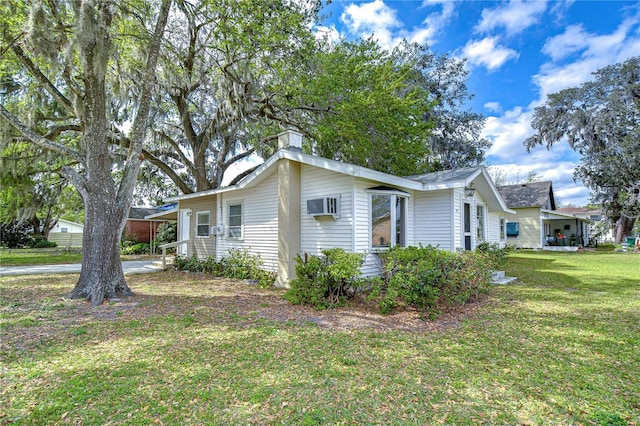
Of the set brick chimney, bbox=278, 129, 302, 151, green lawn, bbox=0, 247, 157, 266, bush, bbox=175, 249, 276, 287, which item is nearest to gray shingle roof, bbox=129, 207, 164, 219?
green lawn, bbox=0, 247, 157, 266

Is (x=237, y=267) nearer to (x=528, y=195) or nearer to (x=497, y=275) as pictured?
(x=497, y=275)

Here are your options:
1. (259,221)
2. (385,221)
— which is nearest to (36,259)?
(259,221)

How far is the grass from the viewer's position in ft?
9.02

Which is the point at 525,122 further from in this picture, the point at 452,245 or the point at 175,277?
the point at 175,277

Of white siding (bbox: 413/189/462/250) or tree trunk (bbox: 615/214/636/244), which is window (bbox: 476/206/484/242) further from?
tree trunk (bbox: 615/214/636/244)

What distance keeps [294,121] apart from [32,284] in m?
10.2

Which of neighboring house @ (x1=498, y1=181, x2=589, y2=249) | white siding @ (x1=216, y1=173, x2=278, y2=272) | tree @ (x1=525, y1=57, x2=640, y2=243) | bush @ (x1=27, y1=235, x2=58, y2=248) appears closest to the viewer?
white siding @ (x1=216, y1=173, x2=278, y2=272)

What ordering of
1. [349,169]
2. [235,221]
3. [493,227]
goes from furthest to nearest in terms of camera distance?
[493,227] < [235,221] < [349,169]

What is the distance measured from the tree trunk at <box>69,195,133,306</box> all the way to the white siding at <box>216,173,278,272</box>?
387cm

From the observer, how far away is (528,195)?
77.7 feet

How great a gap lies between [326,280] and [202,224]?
747 centimetres

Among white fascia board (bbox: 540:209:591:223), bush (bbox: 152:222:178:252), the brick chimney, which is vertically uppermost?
the brick chimney

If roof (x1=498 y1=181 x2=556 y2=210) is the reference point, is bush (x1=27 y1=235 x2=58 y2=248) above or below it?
below

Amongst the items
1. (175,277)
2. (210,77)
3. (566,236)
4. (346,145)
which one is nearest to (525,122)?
(566,236)
